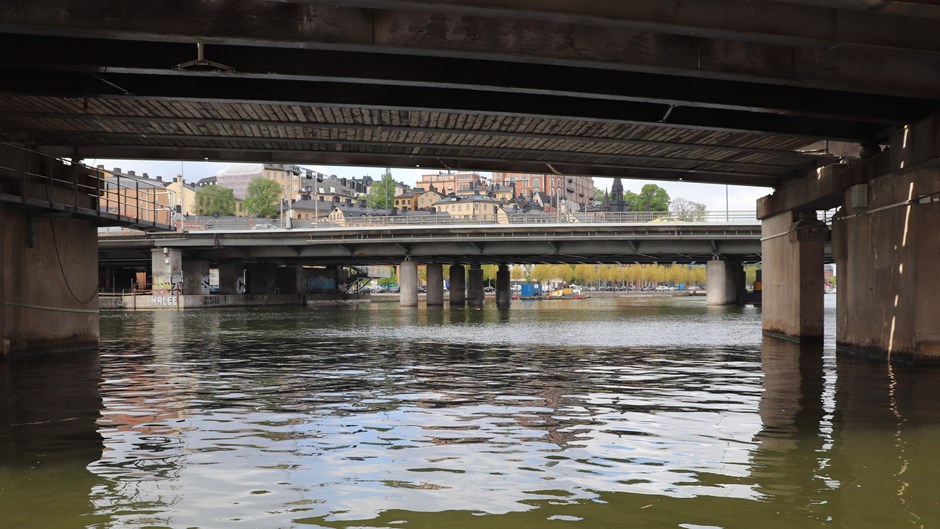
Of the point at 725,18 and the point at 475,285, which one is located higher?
the point at 725,18

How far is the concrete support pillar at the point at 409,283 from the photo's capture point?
100m

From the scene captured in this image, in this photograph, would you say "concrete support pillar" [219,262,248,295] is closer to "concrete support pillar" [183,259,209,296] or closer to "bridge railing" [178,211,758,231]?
"concrete support pillar" [183,259,209,296]

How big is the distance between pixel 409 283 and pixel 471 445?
88485mm

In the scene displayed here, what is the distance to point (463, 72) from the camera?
19.3 m

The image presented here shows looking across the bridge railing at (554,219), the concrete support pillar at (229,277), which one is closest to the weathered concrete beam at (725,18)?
the bridge railing at (554,219)

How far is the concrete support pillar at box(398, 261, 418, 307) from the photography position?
10019 centimetres

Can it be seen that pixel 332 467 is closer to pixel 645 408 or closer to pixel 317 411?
pixel 317 411

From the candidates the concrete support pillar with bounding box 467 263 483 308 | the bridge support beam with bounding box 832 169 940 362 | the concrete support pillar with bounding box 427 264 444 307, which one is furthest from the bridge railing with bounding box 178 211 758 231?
the bridge support beam with bounding box 832 169 940 362

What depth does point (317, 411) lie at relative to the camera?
53.6 ft

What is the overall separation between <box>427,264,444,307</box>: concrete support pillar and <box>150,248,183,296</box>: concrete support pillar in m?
28.7

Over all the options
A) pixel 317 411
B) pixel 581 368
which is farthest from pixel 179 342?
pixel 317 411

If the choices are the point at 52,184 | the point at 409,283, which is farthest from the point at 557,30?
the point at 409,283

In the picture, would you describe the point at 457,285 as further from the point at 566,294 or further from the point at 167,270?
the point at 566,294

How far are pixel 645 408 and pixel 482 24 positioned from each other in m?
7.77
